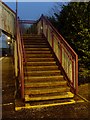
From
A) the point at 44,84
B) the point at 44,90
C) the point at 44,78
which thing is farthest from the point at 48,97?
the point at 44,78

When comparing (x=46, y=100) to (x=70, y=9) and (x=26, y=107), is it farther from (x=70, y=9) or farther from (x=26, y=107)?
(x=70, y=9)

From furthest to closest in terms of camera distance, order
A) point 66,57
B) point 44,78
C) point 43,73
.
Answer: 1. point 43,73
2. point 66,57
3. point 44,78

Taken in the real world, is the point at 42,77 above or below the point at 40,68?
below

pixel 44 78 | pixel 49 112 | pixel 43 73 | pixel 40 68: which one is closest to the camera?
pixel 49 112

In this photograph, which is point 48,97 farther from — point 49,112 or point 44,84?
point 49,112

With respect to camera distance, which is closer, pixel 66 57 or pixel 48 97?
pixel 48 97

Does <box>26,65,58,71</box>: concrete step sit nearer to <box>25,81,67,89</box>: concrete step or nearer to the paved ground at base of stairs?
<box>25,81,67,89</box>: concrete step

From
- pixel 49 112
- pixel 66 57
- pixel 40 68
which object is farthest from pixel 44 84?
pixel 49 112

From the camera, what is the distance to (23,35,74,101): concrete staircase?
32.6 feet

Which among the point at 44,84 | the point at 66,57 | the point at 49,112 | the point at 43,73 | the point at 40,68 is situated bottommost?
the point at 49,112

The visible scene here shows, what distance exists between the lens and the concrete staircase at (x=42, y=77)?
995 centimetres

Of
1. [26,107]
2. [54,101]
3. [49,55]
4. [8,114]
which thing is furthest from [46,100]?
[49,55]

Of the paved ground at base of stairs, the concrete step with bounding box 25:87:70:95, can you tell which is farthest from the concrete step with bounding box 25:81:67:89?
the paved ground at base of stairs

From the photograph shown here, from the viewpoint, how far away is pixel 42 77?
1089 cm
